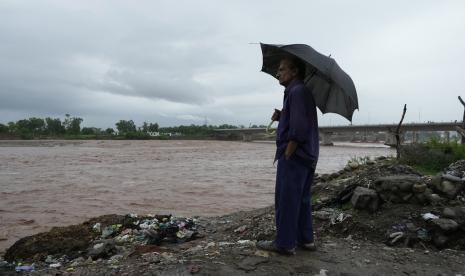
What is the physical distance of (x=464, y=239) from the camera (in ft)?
15.6

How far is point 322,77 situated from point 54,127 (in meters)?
87.6

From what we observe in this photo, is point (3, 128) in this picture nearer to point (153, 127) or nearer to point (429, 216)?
point (153, 127)

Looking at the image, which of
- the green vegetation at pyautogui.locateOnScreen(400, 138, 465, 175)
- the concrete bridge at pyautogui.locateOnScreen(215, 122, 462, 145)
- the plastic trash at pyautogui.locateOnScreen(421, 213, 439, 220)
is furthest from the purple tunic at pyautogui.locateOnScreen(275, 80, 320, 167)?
the concrete bridge at pyautogui.locateOnScreen(215, 122, 462, 145)

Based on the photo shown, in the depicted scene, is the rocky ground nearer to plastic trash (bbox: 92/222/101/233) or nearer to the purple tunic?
plastic trash (bbox: 92/222/101/233)

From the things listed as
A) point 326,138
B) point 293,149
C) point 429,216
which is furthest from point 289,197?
point 326,138

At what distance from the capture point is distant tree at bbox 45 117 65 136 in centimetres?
8311

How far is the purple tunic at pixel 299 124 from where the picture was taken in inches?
145

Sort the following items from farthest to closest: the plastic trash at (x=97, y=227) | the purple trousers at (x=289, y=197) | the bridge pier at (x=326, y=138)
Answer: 1. the bridge pier at (x=326, y=138)
2. the plastic trash at (x=97, y=227)
3. the purple trousers at (x=289, y=197)

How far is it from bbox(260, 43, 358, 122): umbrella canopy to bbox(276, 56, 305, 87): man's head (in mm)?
67

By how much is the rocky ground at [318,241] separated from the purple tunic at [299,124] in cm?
102

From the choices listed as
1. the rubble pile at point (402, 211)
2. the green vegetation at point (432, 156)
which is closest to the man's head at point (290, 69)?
the rubble pile at point (402, 211)

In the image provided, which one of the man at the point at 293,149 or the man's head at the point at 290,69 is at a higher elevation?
Result: the man's head at the point at 290,69

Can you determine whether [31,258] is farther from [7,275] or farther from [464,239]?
[464,239]

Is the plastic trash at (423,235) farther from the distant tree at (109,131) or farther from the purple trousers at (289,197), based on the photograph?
the distant tree at (109,131)
